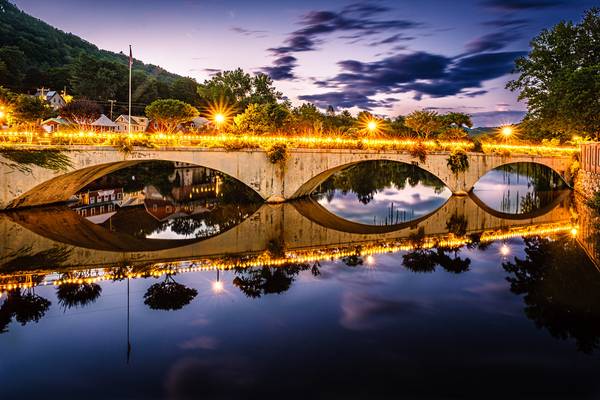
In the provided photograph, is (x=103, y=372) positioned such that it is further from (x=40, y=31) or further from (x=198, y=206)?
(x=40, y=31)


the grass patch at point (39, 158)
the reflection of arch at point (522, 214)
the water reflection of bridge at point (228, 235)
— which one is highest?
the grass patch at point (39, 158)

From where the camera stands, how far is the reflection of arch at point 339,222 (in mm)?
33906

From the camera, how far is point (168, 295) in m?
18.3

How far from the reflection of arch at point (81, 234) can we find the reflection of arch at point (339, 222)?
759 centimetres

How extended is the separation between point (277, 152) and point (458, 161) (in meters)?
20.1

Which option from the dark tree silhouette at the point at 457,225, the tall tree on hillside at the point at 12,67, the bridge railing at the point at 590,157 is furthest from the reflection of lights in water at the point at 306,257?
the tall tree on hillside at the point at 12,67

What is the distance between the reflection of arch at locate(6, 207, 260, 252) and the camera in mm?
27328

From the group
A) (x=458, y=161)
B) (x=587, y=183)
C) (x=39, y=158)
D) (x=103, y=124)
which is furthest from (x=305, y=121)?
(x=39, y=158)

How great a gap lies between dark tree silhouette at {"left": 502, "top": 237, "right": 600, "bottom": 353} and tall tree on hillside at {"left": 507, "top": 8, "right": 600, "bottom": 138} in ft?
79.6

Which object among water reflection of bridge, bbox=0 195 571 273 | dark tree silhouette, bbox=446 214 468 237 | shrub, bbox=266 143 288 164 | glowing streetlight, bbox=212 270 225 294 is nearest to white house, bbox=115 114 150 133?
water reflection of bridge, bbox=0 195 571 273

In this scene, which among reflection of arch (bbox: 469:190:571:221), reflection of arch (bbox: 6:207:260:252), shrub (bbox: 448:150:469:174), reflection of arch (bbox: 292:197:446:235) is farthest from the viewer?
shrub (bbox: 448:150:469:174)

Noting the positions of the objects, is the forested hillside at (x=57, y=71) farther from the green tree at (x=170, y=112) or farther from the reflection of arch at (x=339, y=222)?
the reflection of arch at (x=339, y=222)

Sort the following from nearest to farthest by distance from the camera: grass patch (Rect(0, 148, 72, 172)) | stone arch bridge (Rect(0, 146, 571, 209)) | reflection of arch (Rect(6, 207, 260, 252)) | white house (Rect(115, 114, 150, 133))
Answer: reflection of arch (Rect(6, 207, 260, 252)) < grass patch (Rect(0, 148, 72, 172)) < stone arch bridge (Rect(0, 146, 571, 209)) < white house (Rect(115, 114, 150, 133))

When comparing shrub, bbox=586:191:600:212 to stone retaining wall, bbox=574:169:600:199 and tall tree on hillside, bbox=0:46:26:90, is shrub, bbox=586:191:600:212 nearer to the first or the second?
stone retaining wall, bbox=574:169:600:199
